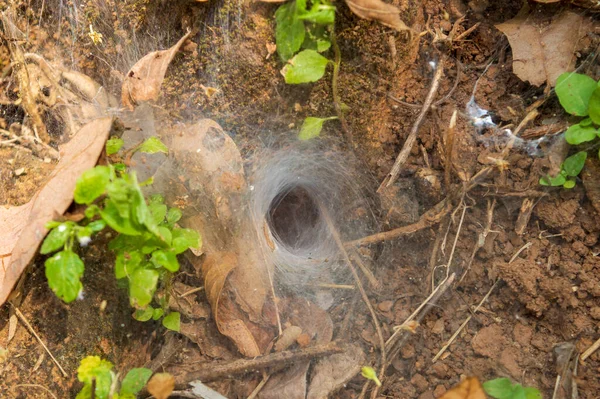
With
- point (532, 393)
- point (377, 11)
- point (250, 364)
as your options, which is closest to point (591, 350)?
point (532, 393)

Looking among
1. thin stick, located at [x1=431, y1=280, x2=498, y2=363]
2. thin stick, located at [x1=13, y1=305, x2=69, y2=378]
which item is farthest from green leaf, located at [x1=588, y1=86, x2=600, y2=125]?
thin stick, located at [x1=13, y1=305, x2=69, y2=378]

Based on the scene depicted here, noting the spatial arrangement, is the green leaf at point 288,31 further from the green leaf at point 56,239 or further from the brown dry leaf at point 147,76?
the green leaf at point 56,239

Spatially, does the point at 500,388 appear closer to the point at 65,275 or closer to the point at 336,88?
the point at 336,88

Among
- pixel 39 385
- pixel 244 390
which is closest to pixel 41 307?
pixel 39 385

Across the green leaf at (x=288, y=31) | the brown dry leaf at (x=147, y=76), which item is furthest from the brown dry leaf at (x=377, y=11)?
the brown dry leaf at (x=147, y=76)

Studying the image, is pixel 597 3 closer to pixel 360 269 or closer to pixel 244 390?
pixel 360 269

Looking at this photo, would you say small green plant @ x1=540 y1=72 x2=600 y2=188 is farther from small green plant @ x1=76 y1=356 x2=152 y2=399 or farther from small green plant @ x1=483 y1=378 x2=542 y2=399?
small green plant @ x1=76 y1=356 x2=152 y2=399

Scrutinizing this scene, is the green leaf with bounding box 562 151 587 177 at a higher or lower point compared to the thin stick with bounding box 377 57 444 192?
lower
